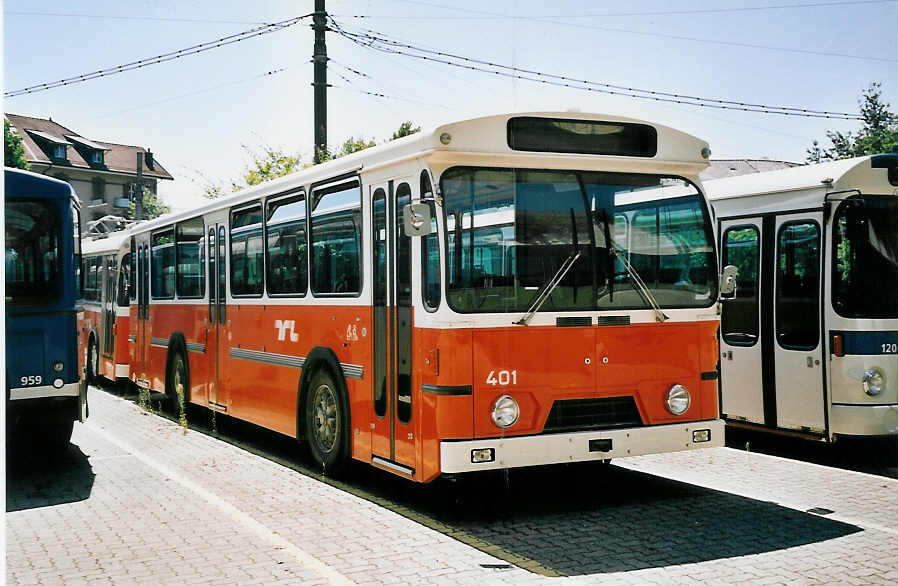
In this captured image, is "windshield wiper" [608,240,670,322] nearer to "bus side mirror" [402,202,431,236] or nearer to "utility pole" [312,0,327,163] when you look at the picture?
"bus side mirror" [402,202,431,236]

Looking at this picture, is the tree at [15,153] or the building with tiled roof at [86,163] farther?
the building with tiled roof at [86,163]

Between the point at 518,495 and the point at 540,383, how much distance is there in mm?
1607

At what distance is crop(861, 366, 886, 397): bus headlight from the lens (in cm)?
993

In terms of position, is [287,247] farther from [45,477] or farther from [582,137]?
[582,137]

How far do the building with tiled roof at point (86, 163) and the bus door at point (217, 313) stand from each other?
51144mm

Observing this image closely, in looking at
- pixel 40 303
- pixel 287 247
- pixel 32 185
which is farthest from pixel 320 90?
pixel 40 303

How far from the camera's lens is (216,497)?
9062 mm

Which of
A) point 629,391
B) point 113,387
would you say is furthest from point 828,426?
point 113,387

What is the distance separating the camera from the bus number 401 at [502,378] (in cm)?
764

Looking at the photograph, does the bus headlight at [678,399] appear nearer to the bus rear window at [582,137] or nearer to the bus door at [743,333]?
the bus rear window at [582,137]

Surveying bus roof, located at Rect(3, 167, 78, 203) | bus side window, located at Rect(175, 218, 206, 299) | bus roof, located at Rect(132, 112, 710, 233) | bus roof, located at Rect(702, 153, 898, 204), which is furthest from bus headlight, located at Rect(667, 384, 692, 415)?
bus side window, located at Rect(175, 218, 206, 299)


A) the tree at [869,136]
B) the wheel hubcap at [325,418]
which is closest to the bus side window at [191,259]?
the wheel hubcap at [325,418]

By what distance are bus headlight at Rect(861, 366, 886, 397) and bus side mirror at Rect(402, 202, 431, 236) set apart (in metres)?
5.09

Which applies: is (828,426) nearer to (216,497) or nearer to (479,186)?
(479,186)
